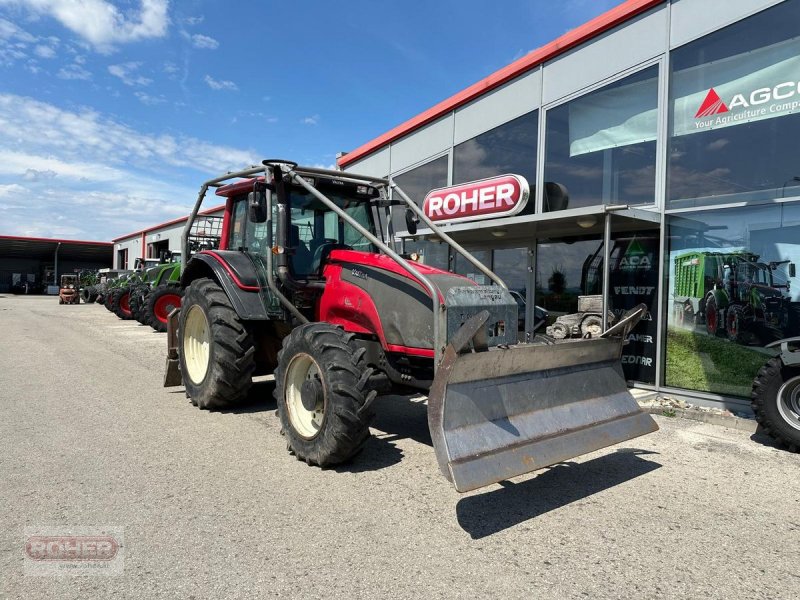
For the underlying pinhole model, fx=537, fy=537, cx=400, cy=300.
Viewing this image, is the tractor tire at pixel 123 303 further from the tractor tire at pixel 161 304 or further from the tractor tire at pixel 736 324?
the tractor tire at pixel 736 324

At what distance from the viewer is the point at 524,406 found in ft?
12.7

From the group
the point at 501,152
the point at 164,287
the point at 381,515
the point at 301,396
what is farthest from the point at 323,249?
the point at 164,287

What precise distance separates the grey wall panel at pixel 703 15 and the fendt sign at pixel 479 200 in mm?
2897

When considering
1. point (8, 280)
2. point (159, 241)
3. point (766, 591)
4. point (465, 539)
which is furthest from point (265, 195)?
point (8, 280)

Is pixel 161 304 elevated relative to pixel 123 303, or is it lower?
elevated

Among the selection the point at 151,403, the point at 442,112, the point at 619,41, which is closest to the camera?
the point at 151,403

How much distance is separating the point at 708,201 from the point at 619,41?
2772 millimetres

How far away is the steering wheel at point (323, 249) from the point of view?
17.5ft

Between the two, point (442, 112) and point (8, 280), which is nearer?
point (442, 112)

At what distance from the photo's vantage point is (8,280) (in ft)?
182

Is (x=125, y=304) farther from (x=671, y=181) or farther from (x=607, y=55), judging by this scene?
(x=671, y=181)

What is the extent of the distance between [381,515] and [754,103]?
21.7ft

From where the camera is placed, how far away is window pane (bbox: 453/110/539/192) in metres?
9.28

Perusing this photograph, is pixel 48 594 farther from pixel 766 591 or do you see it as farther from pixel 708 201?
pixel 708 201
